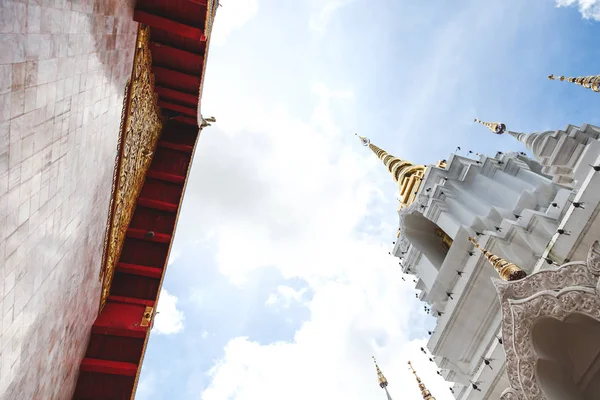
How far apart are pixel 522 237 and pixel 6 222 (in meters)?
16.2

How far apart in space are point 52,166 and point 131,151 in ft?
14.4

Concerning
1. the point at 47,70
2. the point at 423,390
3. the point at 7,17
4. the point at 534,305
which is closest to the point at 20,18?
the point at 7,17

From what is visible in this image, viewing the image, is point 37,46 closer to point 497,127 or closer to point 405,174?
point 497,127

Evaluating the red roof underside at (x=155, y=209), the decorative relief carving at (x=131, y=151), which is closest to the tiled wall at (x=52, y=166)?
the decorative relief carving at (x=131, y=151)

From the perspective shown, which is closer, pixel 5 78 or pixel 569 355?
pixel 5 78

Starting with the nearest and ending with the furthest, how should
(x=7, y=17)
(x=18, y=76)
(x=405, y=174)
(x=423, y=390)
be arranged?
1. (x=7, y=17)
2. (x=18, y=76)
3. (x=423, y=390)
4. (x=405, y=174)

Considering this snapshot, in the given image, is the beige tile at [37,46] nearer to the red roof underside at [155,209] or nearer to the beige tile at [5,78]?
the beige tile at [5,78]

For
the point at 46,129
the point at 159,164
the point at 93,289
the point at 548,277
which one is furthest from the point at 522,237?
the point at 46,129

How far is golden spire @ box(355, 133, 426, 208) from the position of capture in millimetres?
26052

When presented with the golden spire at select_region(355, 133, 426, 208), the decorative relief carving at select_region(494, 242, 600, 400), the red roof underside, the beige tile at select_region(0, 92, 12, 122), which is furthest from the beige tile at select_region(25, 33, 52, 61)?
the golden spire at select_region(355, 133, 426, 208)

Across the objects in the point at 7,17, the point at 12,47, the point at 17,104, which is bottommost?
the point at 17,104

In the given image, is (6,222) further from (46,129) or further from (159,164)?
(159,164)

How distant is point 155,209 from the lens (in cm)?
1125

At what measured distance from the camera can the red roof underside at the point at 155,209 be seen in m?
7.85
